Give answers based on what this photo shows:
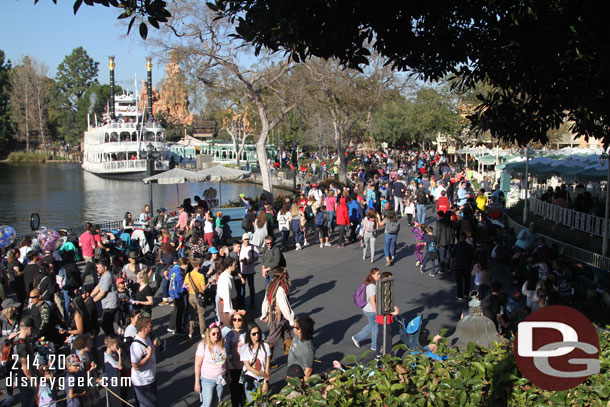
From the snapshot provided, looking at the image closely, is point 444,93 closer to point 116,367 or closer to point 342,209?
point 342,209

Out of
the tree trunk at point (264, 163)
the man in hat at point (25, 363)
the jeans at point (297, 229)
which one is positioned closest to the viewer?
the man in hat at point (25, 363)

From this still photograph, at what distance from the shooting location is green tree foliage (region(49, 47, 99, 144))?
99625mm

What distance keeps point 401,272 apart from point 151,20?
8759mm

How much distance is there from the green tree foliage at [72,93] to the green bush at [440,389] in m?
104

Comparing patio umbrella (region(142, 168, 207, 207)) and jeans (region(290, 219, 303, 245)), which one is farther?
patio umbrella (region(142, 168, 207, 207))

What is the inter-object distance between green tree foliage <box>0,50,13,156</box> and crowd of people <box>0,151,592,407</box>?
82.5 meters

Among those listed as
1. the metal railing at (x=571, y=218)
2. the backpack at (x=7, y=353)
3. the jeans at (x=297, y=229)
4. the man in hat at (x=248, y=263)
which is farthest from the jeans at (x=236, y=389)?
the metal railing at (x=571, y=218)

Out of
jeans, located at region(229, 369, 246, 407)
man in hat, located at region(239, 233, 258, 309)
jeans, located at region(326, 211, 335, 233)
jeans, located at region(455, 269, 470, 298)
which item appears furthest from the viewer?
jeans, located at region(326, 211, 335, 233)

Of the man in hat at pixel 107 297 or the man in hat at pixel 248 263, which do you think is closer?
the man in hat at pixel 107 297

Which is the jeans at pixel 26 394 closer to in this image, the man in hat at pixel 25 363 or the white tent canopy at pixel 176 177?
the man in hat at pixel 25 363

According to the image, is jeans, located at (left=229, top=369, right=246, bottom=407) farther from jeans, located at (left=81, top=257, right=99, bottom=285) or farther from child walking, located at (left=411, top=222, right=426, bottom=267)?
child walking, located at (left=411, top=222, right=426, bottom=267)

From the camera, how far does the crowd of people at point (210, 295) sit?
6.17 meters

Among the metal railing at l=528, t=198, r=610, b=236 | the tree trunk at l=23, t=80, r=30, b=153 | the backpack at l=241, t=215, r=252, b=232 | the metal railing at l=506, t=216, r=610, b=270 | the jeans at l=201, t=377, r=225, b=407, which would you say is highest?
the tree trunk at l=23, t=80, r=30, b=153

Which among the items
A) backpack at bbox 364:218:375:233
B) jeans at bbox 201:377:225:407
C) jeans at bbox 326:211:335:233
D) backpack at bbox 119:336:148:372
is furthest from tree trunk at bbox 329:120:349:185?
jeans at bbox 201:377:225:407
